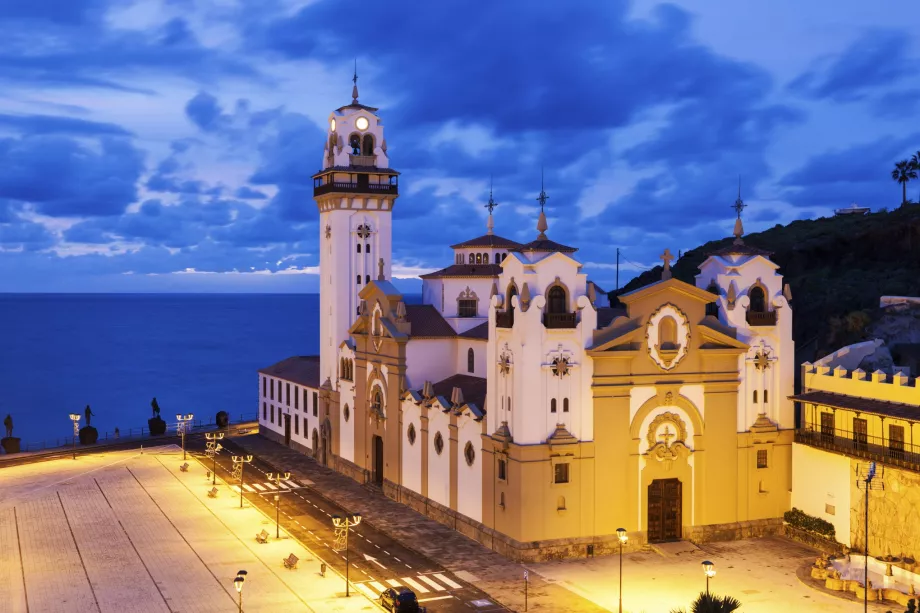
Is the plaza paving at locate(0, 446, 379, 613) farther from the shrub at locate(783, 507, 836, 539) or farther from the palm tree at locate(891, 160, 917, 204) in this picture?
the palm tree at locate(891, 160, 917, 204)

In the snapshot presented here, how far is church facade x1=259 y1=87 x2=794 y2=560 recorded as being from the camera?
47.6 metres

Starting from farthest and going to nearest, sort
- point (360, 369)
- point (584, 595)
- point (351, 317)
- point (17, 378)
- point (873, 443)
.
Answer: point (17, 378) < point (351, 317) < point (360, 369) < point (873, 443) < point (584, 595)

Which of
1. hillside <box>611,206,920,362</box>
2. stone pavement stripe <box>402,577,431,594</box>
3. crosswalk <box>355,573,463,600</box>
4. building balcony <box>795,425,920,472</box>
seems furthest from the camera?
hillside <box>611,206,920,362</box>

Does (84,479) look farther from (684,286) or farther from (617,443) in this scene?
(684,286)

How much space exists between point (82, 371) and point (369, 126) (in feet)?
460

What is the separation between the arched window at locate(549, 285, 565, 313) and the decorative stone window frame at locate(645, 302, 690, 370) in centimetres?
489

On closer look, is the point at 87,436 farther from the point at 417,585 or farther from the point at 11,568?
the point at 417,585

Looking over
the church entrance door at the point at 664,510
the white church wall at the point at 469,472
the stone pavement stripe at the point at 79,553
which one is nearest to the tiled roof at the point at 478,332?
the white church wall at the point at 469,472

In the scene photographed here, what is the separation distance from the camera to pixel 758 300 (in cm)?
5378

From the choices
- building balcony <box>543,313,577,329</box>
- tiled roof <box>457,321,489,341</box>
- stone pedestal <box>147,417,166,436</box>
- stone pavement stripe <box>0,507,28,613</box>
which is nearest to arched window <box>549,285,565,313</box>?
building balcony <box>543,313,577,329</box>

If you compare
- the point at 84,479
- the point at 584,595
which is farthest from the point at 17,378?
the point at 584,595

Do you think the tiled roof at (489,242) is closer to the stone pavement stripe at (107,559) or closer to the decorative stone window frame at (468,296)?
the decorative stone window frame at (468,296)

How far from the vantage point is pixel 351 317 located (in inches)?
2842

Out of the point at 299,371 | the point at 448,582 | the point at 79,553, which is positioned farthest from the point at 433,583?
the point at 299,371
